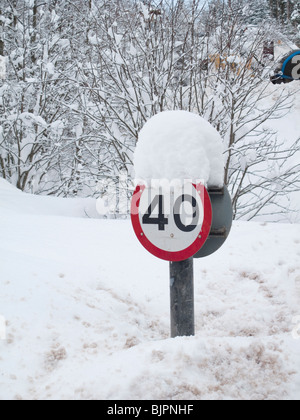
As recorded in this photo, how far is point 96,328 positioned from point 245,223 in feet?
8.46

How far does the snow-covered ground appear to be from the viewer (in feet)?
5.93

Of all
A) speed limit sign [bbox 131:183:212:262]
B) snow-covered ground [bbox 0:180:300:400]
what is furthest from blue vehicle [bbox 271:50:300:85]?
speed limit sign [bbox 131:183:212:262]

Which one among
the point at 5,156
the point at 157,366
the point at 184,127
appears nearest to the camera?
the point at 157,366

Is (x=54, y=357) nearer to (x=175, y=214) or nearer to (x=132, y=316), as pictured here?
(x=132, y=316)

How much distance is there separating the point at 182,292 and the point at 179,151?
74cm

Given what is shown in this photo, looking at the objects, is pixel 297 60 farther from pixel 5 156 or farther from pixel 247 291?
pixel 5 156

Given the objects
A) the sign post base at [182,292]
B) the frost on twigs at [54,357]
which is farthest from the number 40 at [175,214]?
the frost on twigs at [54,357]

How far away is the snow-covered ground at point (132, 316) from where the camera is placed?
1.81 m

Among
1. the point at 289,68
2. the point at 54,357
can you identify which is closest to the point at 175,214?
the point at 54,357

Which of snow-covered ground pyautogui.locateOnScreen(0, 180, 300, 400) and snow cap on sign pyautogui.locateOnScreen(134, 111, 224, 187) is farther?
snow cap on sign pyautogui.locateOnScreen(134, 111, 224, 187)

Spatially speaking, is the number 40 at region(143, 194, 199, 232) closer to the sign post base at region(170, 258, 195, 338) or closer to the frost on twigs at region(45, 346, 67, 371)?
the sign post base at region(170, 258, 195, 338)

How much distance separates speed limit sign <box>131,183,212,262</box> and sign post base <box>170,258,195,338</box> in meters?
0.09

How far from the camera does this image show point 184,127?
6.70 ft
